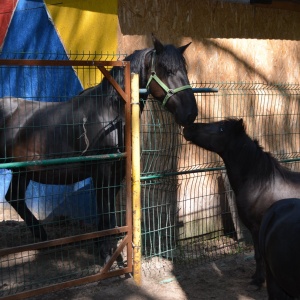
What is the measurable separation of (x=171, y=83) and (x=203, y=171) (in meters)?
1.17

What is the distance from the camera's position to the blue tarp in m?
8.09

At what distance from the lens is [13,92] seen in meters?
8.72

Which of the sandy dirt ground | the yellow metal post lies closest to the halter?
the yellow metal post

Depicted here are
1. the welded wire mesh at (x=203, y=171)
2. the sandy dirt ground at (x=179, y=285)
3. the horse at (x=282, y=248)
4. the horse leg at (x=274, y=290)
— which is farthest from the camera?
the welded wire mesh at (x=203, y=171)

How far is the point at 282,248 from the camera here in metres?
3.98

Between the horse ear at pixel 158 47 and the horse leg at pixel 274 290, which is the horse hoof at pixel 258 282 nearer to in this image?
the horse leg at pixel 274 290

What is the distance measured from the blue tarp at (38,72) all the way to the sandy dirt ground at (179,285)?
211 cm

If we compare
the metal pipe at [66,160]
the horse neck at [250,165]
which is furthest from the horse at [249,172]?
the metal pipe at [66,160]

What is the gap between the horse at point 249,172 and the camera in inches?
223

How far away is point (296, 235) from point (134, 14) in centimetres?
Result: 437

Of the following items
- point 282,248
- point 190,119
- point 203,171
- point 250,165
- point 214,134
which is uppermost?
point 190,119

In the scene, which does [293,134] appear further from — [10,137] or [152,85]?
[10,137]

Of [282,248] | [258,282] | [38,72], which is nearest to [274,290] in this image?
[282,248]

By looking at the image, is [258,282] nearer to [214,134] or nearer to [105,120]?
[214,134]
